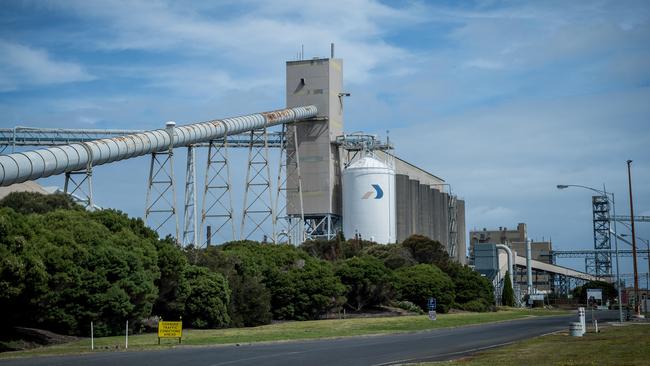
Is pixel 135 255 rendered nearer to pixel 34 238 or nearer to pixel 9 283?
pixel 34 238

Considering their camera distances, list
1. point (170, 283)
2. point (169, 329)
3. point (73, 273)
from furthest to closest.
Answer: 1. point (170, 283)
2. point (73, 273)
3. point (169, 329)

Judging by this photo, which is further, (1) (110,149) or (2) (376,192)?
(2) (376,192)

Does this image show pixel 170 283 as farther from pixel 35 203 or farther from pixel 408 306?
pixel 408 306

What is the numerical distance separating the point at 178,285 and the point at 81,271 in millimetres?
11368

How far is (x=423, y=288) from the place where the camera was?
86.7 meters

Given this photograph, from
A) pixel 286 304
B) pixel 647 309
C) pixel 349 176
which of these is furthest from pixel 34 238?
pixel 349 176

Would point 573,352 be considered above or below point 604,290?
below

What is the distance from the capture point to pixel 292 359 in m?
31.9

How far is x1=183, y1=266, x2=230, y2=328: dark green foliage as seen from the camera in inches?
2291

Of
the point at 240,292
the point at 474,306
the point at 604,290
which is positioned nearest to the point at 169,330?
the point at 240,292

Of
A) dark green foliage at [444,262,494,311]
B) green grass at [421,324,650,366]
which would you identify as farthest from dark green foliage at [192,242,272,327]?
dark green foliage at [444,262,494,311]

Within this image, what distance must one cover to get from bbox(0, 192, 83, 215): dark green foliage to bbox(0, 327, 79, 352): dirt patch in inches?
687

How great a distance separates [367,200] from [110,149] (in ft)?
166

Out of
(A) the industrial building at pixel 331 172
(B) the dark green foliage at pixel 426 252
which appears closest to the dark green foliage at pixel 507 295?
(A) the industrial building at pixel 331 172
